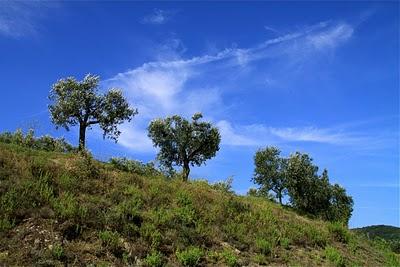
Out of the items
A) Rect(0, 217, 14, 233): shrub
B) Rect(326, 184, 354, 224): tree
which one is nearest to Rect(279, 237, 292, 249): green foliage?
Rect(0, 217, 14, 233): shrub

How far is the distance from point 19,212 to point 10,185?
2.18 meters

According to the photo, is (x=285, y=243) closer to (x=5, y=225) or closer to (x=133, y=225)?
(x=133, y=225)

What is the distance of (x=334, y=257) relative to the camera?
2255 centimetres

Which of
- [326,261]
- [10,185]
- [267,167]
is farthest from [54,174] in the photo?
[267,167]

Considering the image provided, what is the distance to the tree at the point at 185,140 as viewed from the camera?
203 ft

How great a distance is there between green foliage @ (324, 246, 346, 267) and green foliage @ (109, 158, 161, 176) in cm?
1273

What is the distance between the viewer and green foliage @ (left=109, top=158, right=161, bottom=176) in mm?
30625

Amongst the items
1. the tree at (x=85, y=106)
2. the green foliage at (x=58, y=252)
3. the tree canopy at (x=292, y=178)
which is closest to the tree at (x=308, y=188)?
the tree canopy at (x=292, y=178)

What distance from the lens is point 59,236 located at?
17.2 m

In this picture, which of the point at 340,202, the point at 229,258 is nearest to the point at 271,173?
the point at 340,202

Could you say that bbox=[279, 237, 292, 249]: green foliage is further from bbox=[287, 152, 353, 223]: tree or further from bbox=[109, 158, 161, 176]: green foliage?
bbox=[287, 152, 353, 223]: tree

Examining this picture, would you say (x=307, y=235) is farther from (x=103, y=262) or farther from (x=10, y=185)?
(x=10, y=185)

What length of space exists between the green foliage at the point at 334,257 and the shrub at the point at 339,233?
4.12m

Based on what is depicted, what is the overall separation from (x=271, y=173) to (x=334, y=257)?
4467cm
